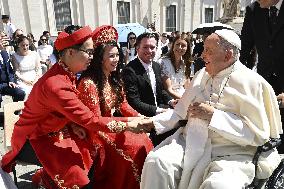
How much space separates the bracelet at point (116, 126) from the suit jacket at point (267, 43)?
4.98 ft

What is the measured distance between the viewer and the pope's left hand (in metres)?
2.50

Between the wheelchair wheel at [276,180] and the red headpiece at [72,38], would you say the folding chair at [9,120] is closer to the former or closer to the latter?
the red headpiece at [72,38]

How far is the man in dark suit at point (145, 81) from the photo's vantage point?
3.72 metres

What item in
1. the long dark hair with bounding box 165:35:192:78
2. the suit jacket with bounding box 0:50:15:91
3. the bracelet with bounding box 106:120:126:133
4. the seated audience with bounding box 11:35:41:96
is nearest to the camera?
the bracelet with bounding box 106:120:126:133

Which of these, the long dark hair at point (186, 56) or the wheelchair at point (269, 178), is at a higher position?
the long dark hair at point (186, 56)

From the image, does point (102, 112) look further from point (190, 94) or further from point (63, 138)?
point (190, 94)

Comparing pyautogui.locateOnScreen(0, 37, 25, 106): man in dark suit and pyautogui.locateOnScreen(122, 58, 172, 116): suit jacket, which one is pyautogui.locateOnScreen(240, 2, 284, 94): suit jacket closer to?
pyautogui.locateOnScreen(122, 58, 172, 116): suit jacket

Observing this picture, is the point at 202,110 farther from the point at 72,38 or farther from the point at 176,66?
the point at 176,66

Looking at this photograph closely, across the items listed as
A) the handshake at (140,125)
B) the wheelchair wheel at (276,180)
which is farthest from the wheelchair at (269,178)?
the handshake at (140,125)

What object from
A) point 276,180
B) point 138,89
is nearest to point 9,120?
point 138,89

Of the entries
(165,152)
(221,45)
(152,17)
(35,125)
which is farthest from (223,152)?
(152,17)

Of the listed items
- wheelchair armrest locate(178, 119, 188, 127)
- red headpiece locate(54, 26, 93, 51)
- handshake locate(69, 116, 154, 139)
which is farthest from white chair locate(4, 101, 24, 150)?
wheelchair armrest locate(178, 119, 188, 127)

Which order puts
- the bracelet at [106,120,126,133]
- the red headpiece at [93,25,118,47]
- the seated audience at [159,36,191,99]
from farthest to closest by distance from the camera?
the seated audience at [159,36,191,99] < the red headpiece at [93,25,118,47] < the bracelet at [106,120,126,133]

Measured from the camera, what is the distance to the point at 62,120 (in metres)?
2.80
